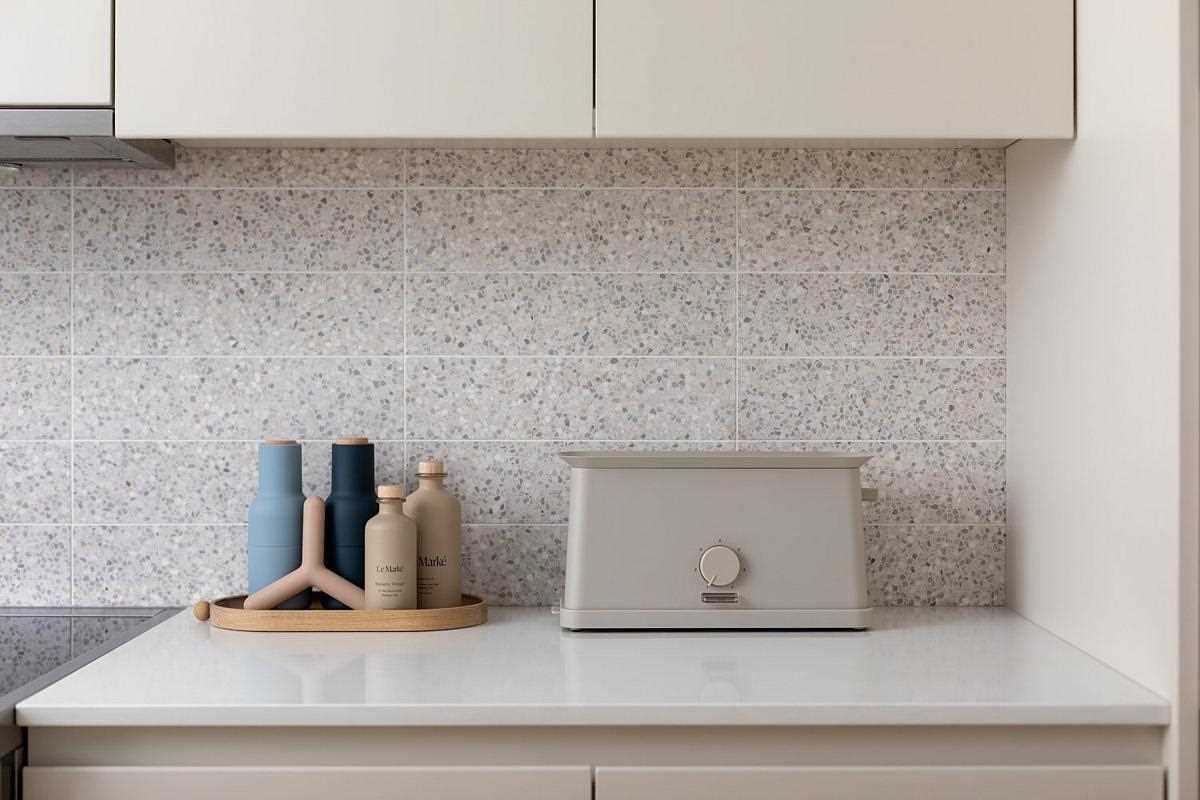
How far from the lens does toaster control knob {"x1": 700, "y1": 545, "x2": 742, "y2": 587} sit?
5.16ft

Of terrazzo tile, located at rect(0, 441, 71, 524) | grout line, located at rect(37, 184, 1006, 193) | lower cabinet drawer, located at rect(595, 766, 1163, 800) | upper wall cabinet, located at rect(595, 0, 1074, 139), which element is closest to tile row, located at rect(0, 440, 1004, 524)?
terrazzo tile, located at rect(0, 441, 71, 524)

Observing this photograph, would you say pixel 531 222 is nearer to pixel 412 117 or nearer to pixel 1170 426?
pixel 412 117

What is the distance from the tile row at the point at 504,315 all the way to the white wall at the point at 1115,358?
164 mm

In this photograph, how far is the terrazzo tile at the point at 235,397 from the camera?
1.81 meters

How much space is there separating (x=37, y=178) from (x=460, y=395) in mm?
704

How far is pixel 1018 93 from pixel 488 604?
1019 mm

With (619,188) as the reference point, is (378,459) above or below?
below

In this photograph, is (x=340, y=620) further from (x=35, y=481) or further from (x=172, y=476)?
(x=35, y=481)

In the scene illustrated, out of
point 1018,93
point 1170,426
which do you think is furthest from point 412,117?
point 1170,426

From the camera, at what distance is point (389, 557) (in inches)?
63.4

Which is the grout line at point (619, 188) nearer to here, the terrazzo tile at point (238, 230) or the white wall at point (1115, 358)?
the terrazzo tile at point (238, 230)

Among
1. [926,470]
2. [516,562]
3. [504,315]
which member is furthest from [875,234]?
[516,562]

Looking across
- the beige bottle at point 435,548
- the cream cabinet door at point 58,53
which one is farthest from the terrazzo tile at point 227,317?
the cream cabinet door at point 58,53

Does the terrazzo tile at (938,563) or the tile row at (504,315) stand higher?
the tile row at (504,315)
